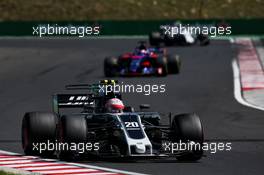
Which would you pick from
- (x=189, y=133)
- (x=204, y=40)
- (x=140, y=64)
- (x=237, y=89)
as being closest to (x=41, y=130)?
(x=189, y=133)

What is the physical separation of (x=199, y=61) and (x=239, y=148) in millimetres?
30631

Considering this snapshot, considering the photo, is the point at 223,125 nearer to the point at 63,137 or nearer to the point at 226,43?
the point at 63,137

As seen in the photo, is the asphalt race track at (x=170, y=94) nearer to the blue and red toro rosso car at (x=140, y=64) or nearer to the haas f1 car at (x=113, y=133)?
the haas f1 car at (x=113, y=133)

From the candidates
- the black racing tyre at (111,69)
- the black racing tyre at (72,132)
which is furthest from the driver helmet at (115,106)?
the black racing tyre at (111,69)

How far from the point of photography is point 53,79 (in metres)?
38.0

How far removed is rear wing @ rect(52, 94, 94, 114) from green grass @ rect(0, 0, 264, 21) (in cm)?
7808

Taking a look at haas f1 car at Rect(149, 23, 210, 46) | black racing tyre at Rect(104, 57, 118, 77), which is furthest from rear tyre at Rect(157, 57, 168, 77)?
haas f1 car at Rect(149, 23, 210, 46)

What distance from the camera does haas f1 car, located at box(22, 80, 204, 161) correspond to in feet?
52.7

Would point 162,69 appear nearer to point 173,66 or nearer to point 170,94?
point 173,66

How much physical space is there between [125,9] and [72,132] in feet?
273

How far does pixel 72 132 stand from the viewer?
16.0 meters

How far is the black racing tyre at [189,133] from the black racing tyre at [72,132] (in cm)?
169

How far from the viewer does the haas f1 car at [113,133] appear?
16.1 m

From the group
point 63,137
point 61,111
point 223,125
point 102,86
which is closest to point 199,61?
point 61,111
